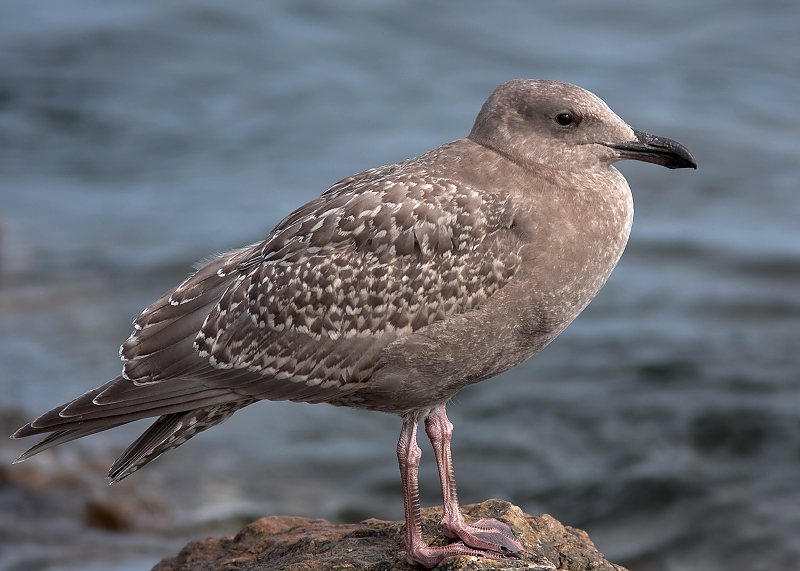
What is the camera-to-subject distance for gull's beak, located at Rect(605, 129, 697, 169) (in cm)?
581

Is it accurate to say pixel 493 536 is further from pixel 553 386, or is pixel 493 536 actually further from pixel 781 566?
pixel 553 386

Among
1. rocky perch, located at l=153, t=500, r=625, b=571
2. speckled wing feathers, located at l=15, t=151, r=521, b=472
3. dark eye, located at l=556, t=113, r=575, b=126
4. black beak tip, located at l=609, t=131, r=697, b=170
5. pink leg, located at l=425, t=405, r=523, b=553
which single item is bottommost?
rocky perch, located at l=153, t=500, r=625, b=571

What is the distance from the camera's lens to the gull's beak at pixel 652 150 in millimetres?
5812

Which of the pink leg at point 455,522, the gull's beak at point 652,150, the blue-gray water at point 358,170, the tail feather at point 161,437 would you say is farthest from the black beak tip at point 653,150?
the tail feather at point 161,437

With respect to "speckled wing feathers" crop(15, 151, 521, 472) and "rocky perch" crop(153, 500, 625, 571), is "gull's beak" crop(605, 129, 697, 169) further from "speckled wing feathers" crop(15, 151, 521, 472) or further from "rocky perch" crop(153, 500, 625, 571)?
"rocky perch" crop(153, 500, 625, 571)

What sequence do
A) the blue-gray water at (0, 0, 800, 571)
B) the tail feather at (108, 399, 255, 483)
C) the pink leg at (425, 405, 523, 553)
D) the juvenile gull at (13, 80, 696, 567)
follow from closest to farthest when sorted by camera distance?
the juvenile gull at (13, 80, 696, 567) → the pink leg at (425, 405, 523, 553) → the tail feather at (108, 399, 255, 483) → the blue-gray water at (0, 0, 800, 571)

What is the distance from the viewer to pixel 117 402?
583 centimetres

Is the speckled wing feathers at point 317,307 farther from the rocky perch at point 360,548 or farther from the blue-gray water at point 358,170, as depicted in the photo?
the blue-gray water at point 358,170

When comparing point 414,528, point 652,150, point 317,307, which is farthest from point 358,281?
point 652,150

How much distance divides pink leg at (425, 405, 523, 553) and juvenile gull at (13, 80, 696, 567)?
0.01 metres

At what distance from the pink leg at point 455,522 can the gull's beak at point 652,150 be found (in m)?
2.12

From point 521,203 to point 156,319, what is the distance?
254cm

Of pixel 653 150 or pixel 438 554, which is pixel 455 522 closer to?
pixel 438 554

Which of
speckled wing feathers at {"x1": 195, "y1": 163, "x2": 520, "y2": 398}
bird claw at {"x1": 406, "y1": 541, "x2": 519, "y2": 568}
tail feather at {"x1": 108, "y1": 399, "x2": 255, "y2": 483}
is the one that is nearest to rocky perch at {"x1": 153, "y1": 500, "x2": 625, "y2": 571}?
bird claw at {"x1": 406, "y1": 541, "x2": 519, "y2": 568}
